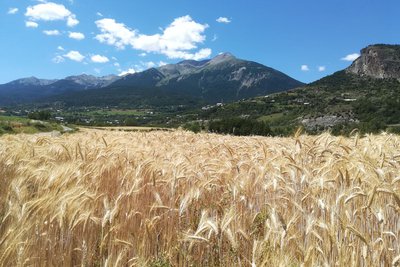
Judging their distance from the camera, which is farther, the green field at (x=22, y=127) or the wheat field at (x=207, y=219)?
the green field at (x=22, y=127)

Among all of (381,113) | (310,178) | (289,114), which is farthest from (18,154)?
(289,114)

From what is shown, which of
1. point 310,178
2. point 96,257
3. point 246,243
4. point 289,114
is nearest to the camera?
point 246,243

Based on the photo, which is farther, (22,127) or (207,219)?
(22,127)

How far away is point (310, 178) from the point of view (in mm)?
4906

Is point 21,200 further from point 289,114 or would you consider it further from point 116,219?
point 289,114

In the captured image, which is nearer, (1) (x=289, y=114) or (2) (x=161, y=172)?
(2) (x=161, y=172)

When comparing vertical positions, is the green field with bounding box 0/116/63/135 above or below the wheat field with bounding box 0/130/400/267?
below

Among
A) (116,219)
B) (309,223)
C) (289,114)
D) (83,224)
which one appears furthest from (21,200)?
(289,114)

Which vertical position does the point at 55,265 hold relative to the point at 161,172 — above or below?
below

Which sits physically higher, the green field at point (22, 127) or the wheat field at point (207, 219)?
the wheat field at point (207, 219)

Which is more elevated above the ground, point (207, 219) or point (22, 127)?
point (207, 219)

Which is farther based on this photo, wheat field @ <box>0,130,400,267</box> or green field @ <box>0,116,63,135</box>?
green field @ <box>0,116,63,135</box>

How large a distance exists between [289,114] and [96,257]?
167140mm

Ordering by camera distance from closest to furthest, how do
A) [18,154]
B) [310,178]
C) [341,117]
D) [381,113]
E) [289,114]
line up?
[310,178], [18,154], [381,113], [341,117], [289,114]
